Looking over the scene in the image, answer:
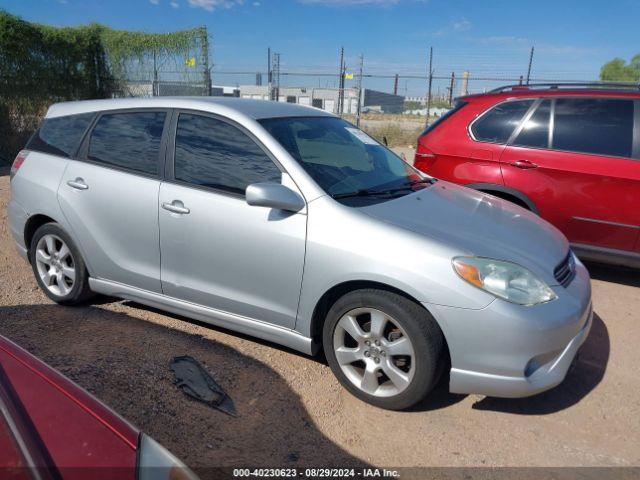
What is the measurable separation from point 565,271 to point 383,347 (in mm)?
1202

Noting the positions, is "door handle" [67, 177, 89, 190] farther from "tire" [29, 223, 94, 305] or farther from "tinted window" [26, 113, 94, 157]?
"tire" [29, 223, 94, 305]

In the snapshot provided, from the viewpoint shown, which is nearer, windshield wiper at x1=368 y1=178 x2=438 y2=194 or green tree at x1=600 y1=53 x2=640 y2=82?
windshield wiper at x1=368 y1=178 x2=438 y2=194

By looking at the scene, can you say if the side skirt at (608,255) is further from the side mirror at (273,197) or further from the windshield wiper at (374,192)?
the side mirror at (273,197)

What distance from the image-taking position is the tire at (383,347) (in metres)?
2.72

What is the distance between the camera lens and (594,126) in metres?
4.74

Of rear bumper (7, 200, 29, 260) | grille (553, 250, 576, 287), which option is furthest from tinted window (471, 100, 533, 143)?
rear bumper (7, 200, 29, 260)

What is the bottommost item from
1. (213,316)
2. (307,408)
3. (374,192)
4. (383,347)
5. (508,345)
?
(307,408)

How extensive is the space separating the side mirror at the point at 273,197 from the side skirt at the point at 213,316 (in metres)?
0.76

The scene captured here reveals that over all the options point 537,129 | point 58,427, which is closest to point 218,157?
point 58,427

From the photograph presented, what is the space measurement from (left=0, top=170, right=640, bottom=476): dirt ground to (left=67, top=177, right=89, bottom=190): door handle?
102cm

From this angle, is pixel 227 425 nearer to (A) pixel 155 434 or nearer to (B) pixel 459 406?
(A) pixel 155 434

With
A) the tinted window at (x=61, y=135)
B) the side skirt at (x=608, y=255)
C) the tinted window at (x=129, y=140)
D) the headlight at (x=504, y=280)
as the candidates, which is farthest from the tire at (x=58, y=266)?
the side skirt at (x=608, y=255)

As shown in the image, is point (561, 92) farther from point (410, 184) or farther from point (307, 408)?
point (307, 408)

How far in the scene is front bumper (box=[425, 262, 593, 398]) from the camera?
2.58 meters
